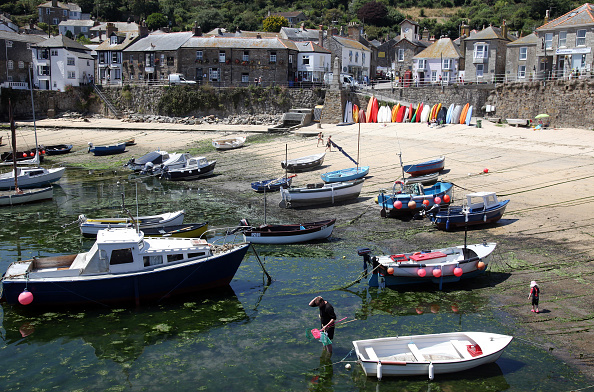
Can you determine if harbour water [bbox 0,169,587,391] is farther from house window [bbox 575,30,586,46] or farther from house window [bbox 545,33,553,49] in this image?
house window [bbox 545,33,553,49]

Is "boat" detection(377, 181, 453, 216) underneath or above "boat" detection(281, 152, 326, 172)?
underneath

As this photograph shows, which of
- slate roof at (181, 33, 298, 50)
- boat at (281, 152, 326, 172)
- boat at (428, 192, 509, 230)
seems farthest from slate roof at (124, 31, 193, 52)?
boat at (428, 192, 509, 230)

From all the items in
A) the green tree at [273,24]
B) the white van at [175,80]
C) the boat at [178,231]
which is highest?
the green tree at [273,24]

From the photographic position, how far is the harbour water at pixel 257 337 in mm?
13133

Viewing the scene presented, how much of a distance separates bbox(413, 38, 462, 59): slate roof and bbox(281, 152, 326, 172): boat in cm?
2571

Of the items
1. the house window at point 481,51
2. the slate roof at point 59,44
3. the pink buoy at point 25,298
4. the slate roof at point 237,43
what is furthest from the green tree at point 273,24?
the pink buoy at point 25,298

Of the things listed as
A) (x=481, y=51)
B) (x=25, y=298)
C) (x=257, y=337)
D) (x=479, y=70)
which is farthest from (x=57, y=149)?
(x=481, y=51)

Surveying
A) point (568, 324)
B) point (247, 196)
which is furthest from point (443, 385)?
point (247, 196)

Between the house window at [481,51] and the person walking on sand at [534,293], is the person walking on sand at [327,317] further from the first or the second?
the house window at [481,51]

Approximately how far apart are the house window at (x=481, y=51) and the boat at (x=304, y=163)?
81.7ft

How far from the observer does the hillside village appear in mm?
46750

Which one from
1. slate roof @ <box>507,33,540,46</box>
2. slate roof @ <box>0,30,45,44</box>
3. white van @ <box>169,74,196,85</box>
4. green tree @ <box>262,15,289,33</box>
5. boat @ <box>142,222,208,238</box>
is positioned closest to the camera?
boat @ <box>142,222,208,238</box>

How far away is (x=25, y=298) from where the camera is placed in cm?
1617

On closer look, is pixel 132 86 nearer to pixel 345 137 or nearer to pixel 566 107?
pixel 345 137
